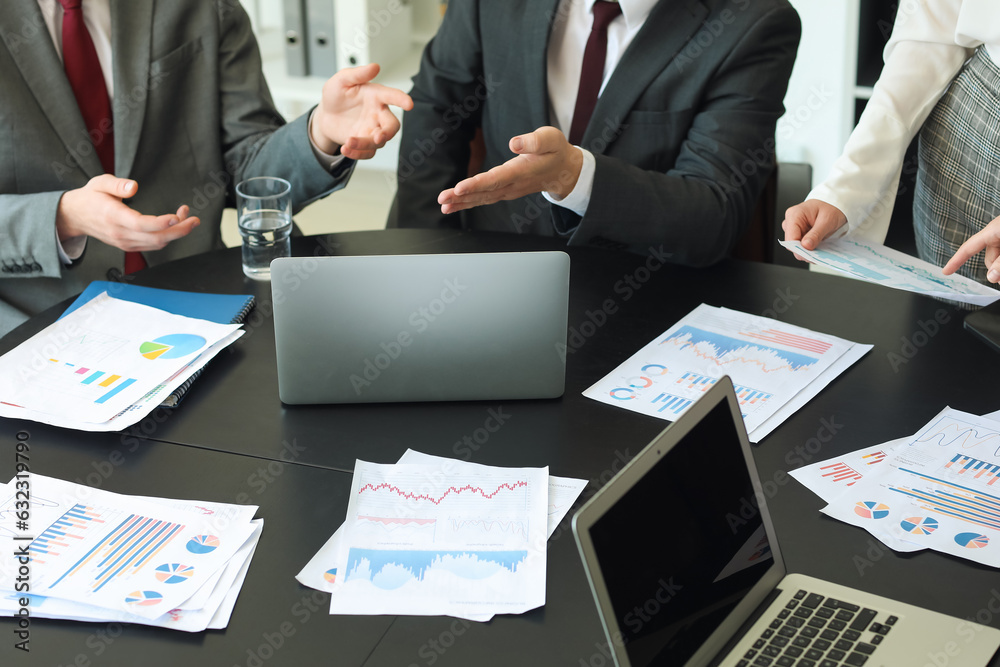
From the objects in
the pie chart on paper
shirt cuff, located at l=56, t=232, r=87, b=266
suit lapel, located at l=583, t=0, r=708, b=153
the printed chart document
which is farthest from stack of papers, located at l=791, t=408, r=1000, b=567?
shirt cuff, located at l=56, t=232, r=87, b=266

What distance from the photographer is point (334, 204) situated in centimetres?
373

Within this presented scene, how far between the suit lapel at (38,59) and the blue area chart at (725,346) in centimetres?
110

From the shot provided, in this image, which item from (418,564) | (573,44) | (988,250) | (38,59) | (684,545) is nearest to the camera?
(684,545)

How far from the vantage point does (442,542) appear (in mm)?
864

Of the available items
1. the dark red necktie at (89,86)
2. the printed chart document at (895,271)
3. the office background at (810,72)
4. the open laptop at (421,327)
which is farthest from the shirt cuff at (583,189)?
the office background at (810,72)

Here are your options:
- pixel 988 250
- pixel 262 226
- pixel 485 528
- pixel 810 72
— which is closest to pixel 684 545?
pixel 485 528

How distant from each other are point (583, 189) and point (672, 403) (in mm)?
514

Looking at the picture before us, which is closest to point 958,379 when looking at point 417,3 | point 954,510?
point 954,510

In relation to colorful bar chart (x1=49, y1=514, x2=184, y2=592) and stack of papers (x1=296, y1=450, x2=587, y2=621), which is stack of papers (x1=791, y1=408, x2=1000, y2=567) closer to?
stack of papers (x1=296, y1=450, x2=587, y2=621)

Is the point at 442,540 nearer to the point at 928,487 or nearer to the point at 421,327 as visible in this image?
the point at 421,327

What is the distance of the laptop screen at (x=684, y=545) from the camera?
65 centimetres

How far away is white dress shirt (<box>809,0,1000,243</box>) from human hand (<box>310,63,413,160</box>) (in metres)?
0.71

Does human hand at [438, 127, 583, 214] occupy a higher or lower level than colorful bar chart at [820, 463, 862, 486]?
higher

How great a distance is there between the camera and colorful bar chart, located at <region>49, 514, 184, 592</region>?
2.66 ft
